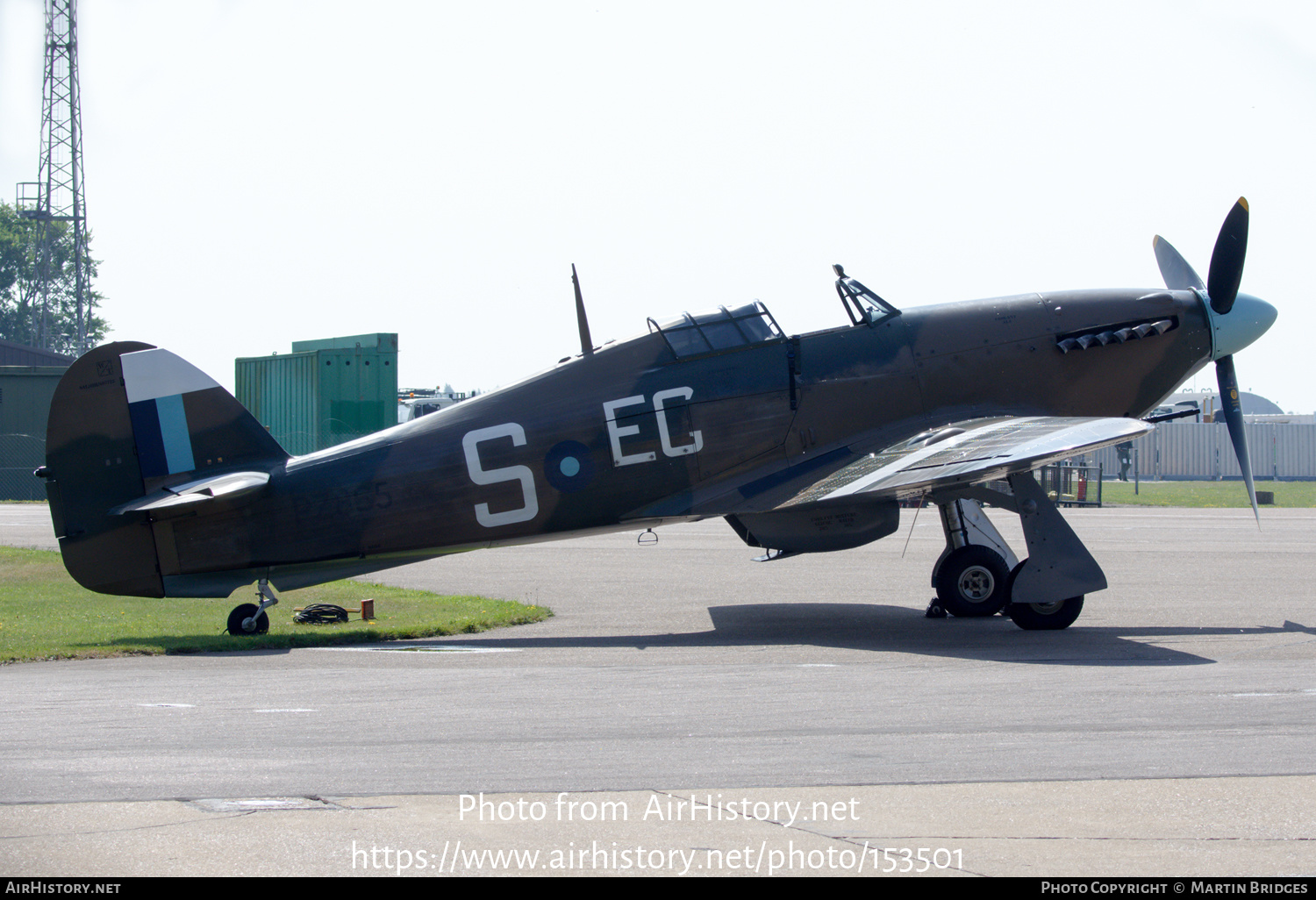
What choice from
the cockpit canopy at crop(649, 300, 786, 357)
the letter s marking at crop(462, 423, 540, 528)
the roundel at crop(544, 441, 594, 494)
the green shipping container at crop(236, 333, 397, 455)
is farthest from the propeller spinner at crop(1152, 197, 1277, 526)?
the green shipping container at crop(236, 333, 397, 455)

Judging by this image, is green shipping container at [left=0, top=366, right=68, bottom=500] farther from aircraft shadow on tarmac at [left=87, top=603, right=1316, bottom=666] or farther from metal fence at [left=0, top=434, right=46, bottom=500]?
aircraft shadow on tarmac at [left=87, top=603, right=1316, bottom=666]

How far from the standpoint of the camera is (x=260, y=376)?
137ft

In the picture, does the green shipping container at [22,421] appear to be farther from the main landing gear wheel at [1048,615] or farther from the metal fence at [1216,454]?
the metal fence at [1216,454]

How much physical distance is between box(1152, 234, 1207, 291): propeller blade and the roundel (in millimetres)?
7651

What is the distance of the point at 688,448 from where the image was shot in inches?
504

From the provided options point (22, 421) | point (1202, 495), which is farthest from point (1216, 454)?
point (22, 421)

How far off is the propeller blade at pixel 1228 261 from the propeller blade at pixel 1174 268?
71cm

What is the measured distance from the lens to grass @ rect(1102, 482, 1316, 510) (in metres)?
41.9

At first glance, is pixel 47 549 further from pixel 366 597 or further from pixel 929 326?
pixel 929 326

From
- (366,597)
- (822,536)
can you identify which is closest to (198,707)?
(822,536)

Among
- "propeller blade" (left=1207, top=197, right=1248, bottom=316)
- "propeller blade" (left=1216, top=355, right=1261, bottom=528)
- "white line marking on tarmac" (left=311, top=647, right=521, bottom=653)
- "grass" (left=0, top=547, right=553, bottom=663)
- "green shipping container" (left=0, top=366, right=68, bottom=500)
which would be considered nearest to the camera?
"white line marking on tarmac" (left=311, top=647, right=521, bottom=653)

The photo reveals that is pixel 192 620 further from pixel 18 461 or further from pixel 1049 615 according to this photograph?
pixel 18 461

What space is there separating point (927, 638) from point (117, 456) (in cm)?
823

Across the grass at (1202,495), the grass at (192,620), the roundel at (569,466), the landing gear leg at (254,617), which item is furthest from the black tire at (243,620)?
the grass at (1202,495)
